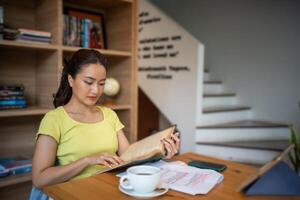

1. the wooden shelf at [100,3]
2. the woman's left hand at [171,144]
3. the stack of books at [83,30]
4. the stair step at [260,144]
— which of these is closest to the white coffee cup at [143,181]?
the woman's left hand at [171,144]

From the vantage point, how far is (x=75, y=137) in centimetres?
122

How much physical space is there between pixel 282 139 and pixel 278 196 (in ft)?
9.84

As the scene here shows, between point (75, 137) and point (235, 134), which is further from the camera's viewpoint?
point (235, 134)

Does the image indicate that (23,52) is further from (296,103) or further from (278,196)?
(296,103)

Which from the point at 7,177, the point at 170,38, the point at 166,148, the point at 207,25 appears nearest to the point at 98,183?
the point at 166,148

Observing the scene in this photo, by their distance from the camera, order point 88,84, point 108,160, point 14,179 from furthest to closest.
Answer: point 14,179, point 88,84, point 108,160

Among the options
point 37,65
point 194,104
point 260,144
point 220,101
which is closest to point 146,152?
point 37,65

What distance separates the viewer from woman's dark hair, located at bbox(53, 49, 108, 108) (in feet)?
4.25

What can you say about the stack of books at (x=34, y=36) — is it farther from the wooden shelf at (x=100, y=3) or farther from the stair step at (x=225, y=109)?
the stair step at (x=225, y=109)

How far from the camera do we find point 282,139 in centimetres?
351

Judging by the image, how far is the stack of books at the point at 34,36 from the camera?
169 cm

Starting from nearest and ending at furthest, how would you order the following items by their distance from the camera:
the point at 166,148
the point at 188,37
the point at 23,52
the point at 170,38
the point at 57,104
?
the point at 166,148 → the point at 57,104 → the point at 23,52 → the point at 188,37 → the point at 170,38

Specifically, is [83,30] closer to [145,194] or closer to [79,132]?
[79,132]

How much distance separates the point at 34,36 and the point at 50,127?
0.82m
